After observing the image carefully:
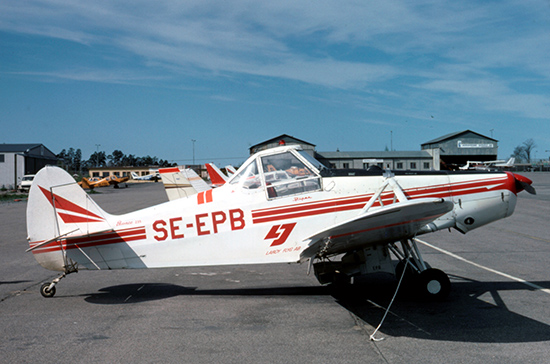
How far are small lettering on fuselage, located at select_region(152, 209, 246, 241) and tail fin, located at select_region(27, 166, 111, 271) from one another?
0.88 meters

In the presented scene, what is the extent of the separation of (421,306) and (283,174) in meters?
2.68

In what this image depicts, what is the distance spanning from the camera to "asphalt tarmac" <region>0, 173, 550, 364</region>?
4.49 metres

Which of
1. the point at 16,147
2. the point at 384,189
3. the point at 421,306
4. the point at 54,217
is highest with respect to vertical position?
the point at 16,147

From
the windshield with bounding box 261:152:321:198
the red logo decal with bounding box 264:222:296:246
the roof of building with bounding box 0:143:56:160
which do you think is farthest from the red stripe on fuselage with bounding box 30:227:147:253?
the roof of building with bounding box 0:143:56:160

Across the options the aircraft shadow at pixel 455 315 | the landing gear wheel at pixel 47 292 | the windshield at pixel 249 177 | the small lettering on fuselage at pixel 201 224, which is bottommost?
the aircraft shadow at pixel 455 315

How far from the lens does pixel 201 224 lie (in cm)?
642

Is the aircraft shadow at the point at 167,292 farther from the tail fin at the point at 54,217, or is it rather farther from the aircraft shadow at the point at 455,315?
the tail fin at the point at 54,217

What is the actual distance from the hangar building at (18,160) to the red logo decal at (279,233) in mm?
70495

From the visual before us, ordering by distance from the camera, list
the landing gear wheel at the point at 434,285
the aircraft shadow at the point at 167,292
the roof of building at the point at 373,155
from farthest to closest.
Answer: the roof of building at the point at 373,155 → the aircraft shadow at the point at 167,292 → the landing gear wheel at the point at 434,285

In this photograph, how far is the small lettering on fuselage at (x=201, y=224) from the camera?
6.34 meters

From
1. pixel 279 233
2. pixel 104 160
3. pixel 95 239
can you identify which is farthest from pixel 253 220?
pixel 104 160

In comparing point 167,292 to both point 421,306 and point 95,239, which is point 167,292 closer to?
point 95,239

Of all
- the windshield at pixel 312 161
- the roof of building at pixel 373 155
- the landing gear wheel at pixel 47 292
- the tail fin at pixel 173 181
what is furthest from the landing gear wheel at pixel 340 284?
the roof of building at pixel 373 155

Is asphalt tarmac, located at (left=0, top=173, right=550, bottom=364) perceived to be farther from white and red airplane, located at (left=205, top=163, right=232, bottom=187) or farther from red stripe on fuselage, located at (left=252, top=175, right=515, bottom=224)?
white and red airplane, located at (left=205, top=163, right=232, bottom=187)
